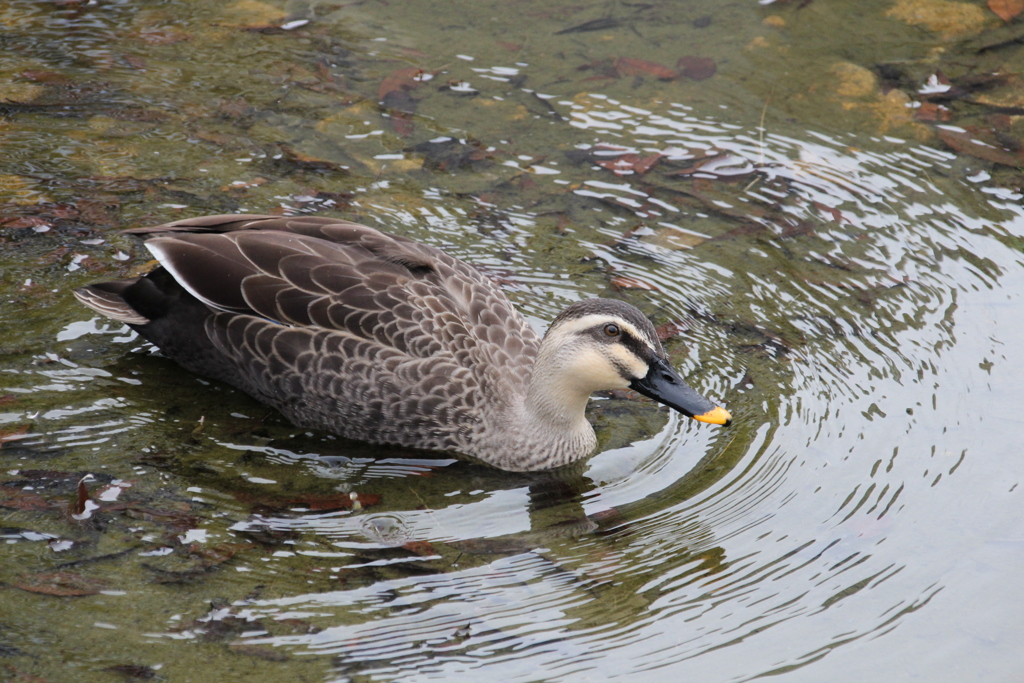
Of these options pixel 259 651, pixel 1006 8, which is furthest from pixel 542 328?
pixel 1006 8

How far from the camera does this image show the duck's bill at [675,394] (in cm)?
565

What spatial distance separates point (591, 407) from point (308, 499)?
6.38ft

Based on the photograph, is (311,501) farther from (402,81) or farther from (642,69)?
(642,69)

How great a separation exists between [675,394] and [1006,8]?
7.40 meters

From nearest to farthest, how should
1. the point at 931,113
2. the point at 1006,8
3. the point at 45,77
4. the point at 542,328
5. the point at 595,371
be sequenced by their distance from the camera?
1. the point at 595,371
2. the point at 542,328
3. the point at 45,77
4. the point at 931,113
5. the point at 1006,8

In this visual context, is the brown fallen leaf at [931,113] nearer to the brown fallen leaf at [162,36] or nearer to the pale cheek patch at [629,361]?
the pale cheek patch at [629,361]

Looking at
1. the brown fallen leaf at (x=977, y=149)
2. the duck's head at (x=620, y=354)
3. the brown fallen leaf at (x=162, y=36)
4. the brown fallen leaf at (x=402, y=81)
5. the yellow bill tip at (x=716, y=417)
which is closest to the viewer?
the yellow bill tip at (x=716, y=417)

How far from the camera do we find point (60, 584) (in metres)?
4.76

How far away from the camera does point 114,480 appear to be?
550cm

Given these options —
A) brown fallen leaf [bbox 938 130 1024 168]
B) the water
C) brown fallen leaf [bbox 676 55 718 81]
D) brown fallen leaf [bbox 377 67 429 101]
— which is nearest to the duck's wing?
the water

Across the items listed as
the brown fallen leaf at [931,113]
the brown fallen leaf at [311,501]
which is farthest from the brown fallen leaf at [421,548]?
the brown fallen leaf at [931,113]

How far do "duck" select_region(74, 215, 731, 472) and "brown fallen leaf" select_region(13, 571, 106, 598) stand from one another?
1.74m

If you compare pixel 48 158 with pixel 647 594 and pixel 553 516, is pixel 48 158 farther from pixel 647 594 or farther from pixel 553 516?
pixel 647 594

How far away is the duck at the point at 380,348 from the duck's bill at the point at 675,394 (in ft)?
0.50
